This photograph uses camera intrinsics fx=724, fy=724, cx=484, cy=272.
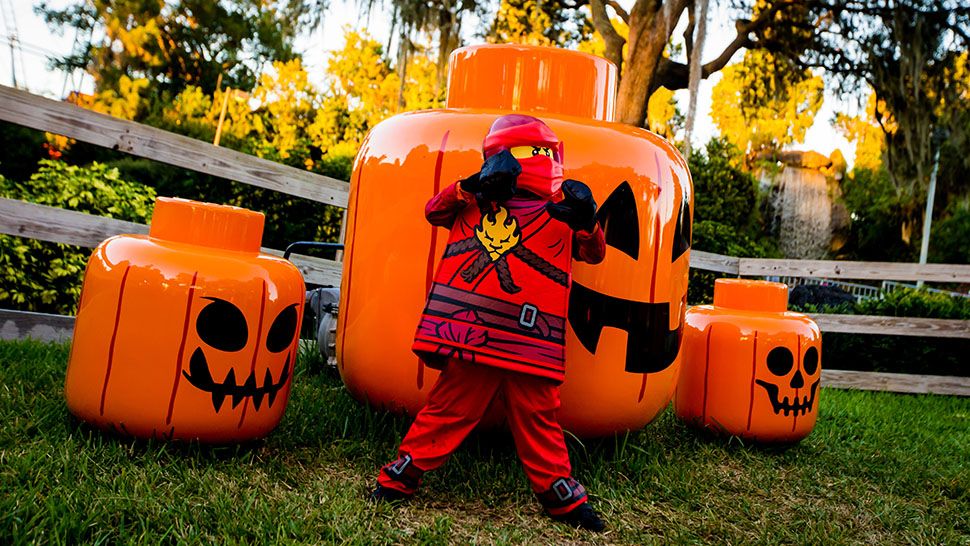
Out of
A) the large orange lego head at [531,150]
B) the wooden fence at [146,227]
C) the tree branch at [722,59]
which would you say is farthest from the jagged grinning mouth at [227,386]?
the tree branch at [722,59]

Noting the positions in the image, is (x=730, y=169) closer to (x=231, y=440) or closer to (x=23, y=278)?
(x=23, y=278)

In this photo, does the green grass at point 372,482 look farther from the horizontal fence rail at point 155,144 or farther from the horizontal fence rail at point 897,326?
the horizontal fence rail at point 897,326

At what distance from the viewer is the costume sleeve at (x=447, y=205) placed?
85.1 inches

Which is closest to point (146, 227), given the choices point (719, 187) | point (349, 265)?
point (349, 265)

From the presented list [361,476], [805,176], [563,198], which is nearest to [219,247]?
[361,476]

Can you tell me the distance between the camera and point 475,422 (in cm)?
218

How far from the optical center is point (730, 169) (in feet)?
38.7

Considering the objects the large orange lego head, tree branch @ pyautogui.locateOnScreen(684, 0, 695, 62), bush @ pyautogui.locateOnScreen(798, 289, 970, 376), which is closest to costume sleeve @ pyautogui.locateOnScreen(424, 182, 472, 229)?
the large orange lego head

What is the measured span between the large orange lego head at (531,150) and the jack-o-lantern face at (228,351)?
36.4 inches

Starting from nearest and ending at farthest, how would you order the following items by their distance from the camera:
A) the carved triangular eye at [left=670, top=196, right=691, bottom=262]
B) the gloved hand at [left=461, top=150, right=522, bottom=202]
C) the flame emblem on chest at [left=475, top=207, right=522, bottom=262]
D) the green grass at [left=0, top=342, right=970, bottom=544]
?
1. the green grass at [left=0, top=342, right=970, bottom=544]
2. the gloved hand at [left=461, top=150, right=522, bottom=202]
3. the flame emblem on chest at [left=475, top=207, right=522, bottom=262]
4. the carved triangular eye at [left=670, top=196, right=691, bottom=262]

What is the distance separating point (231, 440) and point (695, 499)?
1547mm

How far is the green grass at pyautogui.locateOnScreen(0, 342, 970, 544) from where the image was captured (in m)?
1.80

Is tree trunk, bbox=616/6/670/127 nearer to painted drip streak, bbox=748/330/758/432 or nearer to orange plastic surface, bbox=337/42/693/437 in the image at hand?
painted drip streak, bbox=748/330/758/432

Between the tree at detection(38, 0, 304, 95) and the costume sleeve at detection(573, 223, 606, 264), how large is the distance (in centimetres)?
1958
